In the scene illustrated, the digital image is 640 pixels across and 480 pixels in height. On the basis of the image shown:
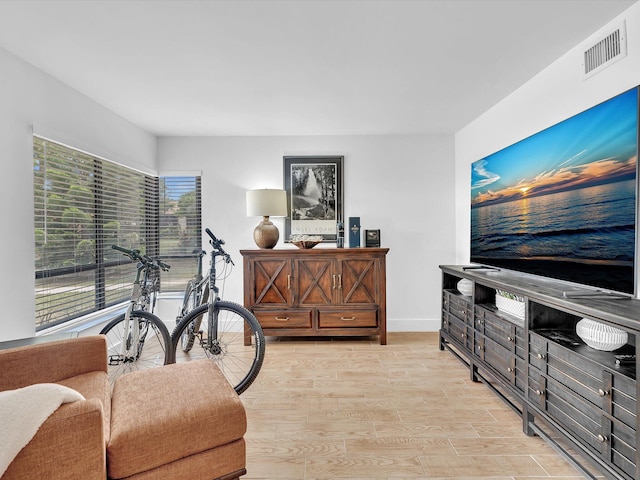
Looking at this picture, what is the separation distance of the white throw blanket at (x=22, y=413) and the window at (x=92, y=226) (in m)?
1.92

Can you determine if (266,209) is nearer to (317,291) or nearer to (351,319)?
(317,291)

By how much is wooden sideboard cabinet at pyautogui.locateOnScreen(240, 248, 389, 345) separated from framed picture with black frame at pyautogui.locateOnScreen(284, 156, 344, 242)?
55 cm

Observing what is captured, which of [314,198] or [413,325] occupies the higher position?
[314,198]

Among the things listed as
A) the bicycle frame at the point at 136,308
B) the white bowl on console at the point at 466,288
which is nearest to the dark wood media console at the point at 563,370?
the white bowl on console at the point at 466,288

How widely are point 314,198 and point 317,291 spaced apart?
1.19 m

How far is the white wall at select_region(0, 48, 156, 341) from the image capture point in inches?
93.5

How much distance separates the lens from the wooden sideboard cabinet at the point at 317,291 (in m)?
4.02

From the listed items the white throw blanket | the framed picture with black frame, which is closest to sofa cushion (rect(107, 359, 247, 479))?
the white throw blanket

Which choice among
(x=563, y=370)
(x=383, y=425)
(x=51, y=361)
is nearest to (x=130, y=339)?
(x=51, y=361)

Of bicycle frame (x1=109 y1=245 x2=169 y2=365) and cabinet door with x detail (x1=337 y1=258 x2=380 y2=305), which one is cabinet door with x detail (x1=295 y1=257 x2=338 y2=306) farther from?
bicycle frame (x1=109 y1=245 x2=169 y2=365)

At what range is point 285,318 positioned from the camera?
4035 mm

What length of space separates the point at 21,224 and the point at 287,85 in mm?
2172

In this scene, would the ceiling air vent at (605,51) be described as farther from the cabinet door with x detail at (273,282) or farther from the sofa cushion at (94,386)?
the sofa cushion at (94,386)

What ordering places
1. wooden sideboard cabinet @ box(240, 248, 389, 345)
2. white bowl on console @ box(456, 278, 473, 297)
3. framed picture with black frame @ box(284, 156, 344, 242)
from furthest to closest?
framed picture with black frame @ box(284, 156, 344, 242)
wooden sideboard cabinet @ box(240, 248, 389, 345)
white bowl on console @ box(456, 278, 473, 297)
